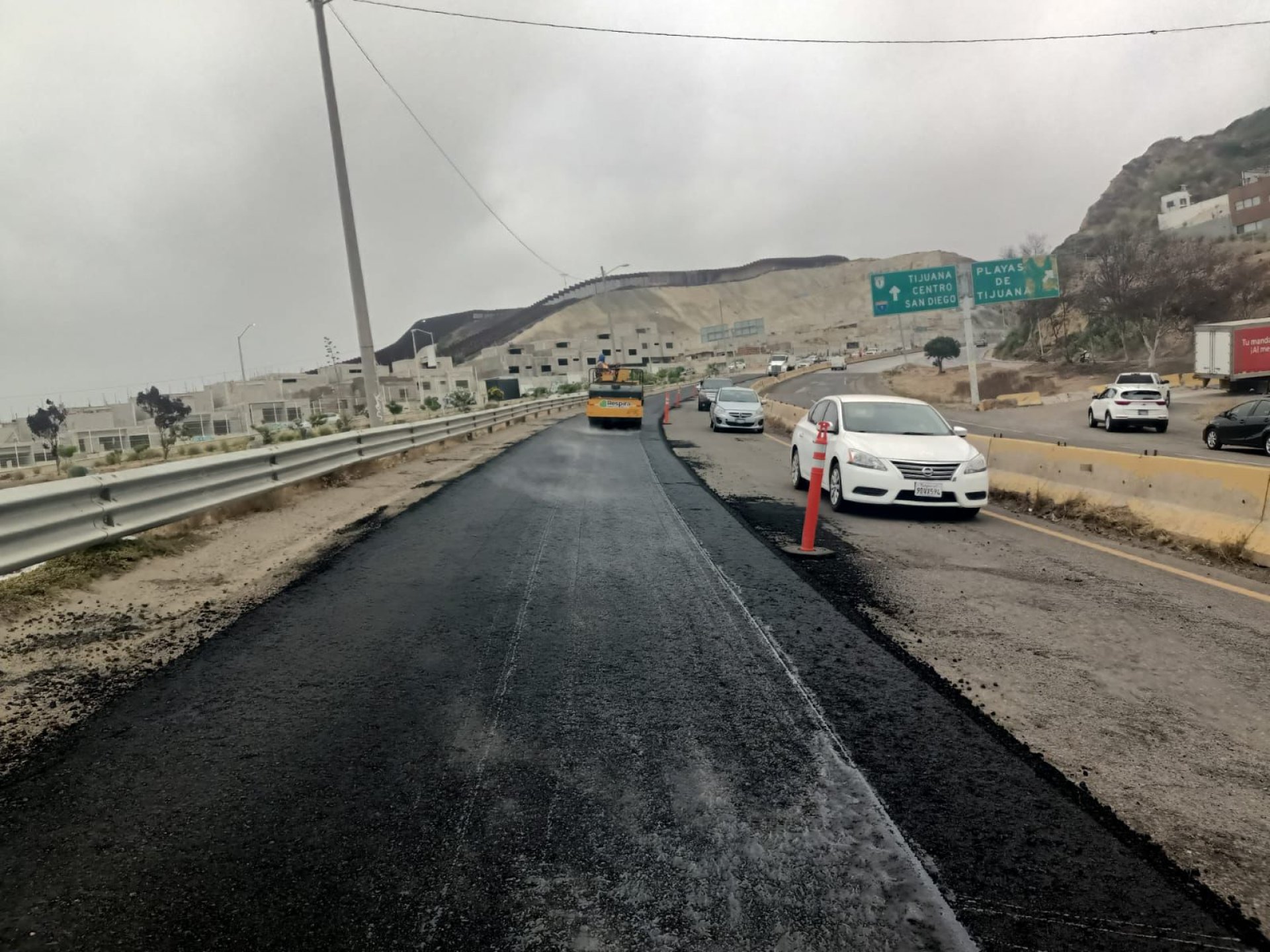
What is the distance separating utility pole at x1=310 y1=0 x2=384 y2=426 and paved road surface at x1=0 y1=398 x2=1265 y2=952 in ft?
40.3

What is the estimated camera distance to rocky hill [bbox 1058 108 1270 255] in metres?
132

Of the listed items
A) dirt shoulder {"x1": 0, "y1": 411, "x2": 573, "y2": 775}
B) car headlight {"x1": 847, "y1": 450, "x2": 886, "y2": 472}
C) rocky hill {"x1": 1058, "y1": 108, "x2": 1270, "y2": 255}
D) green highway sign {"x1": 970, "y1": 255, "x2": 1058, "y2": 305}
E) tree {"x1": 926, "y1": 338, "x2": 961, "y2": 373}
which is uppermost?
rocky hill {"x1": 1058, "y1": 108, "x2": 1270, "y2": 255}

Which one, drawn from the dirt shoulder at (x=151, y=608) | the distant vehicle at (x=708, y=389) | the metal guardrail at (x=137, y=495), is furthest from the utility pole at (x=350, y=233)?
the distant vehicle at (x=708, y=389)

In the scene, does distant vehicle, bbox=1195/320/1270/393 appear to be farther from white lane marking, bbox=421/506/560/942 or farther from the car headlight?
white lane marking, bbox=421/506/560/942

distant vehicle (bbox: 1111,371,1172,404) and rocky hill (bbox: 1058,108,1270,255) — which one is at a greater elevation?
rocky hill (bbox: 1058,108,1270,255)

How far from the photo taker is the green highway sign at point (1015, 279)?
3916cm

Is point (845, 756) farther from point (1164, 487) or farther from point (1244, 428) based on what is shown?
point (1244, 428)

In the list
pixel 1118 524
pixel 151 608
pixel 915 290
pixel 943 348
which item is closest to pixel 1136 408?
pixel 915 290

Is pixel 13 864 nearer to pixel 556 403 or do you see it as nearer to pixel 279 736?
pixel 279 736

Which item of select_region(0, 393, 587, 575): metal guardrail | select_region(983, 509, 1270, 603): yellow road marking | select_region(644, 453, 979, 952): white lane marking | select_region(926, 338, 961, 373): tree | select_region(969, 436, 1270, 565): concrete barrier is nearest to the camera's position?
select_region(644, 453, 979, 952): white lane marking

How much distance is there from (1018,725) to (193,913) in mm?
3580

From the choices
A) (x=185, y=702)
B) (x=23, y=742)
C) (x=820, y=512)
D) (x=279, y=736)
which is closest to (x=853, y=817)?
(x=279, y=736)

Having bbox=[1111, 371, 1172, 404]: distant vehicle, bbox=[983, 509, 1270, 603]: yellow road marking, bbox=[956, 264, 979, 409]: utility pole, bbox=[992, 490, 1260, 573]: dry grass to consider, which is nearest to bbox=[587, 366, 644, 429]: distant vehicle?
bbox=[956, 264, 979, 409]: utility pole

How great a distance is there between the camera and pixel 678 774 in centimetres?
332
